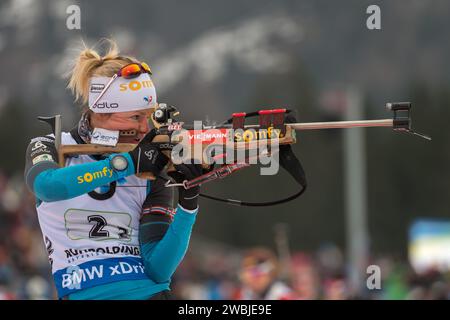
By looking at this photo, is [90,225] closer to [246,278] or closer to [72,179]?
[72,179]

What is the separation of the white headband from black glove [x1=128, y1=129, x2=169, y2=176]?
0.25 meters

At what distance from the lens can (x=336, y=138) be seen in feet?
162

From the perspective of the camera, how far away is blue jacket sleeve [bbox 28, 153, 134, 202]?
4.82m

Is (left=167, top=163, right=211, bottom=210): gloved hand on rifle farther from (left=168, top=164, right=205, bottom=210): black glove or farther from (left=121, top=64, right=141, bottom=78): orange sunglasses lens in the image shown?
(left=121, top=64, right=141, bottom=78): orange sunglasses lens

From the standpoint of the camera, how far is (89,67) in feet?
17.6

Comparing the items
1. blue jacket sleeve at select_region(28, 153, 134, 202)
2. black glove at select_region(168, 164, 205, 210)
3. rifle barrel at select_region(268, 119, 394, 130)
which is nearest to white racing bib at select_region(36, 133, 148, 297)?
blue jacket sleeve at select_region(28, 153, 134, 202)

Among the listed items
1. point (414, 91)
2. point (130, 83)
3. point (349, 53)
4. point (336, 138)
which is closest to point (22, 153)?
point (336, 138)

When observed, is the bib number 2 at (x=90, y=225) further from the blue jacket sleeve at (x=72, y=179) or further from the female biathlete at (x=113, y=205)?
the blue jacket sleeve at (x=72, y=179)

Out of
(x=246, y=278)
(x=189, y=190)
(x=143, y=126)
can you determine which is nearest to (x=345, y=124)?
(x=189, y=190)

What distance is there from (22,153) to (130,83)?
33.1m

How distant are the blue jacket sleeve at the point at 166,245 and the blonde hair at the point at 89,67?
32.2 inches

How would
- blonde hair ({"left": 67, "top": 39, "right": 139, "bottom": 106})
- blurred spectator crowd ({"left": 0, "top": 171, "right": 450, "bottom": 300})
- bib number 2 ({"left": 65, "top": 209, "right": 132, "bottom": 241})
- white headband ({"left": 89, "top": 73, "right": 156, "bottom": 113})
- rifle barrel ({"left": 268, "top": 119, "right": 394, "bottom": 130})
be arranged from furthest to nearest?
blurred spectator crowd ({"left": 0, "top": 171, "right": 450, "bottom": 300}), blonde hair ({"left": 67, "top": 39, "right": 139, "bottom": 106}), white headband ({"left": 89, "top": 73, "right": 156, "bottom": 113}), bib number 2 ({"left": 65, "top": 209, "right": 132, "bottom": 241}), rifle barrel ({"left": 268, "top": 119, "right": 394, "bottom": 130})

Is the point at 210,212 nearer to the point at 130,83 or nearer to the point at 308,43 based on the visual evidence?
the point at 130,83
